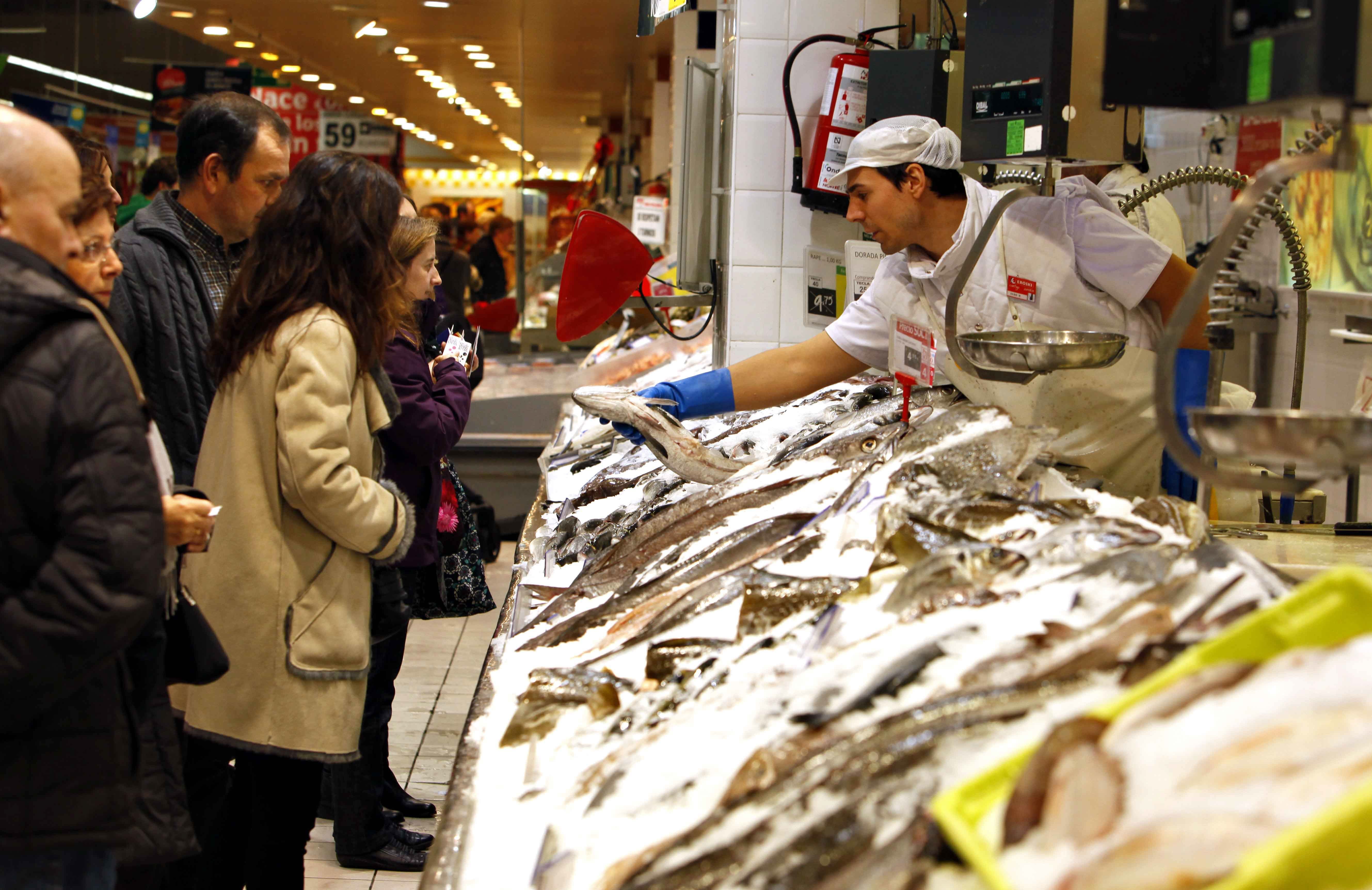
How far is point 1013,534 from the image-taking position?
1759 millimetres

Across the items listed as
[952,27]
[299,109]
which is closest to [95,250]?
[952,27]

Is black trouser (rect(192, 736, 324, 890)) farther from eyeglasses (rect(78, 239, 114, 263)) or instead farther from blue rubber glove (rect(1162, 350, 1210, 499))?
blue rubber glove (rect(1162, 350, 1210, 499))

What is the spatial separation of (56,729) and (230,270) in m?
1.63

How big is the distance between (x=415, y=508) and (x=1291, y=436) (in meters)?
2.18

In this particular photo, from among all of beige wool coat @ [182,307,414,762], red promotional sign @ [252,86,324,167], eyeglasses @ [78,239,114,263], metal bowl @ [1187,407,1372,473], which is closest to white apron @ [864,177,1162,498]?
metal bowl @ [1187,407,1372,473]

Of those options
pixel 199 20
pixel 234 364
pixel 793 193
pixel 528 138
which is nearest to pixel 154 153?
pixel 199 20

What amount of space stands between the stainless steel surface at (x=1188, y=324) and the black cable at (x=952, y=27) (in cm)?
284

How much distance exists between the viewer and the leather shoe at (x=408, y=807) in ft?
12.1

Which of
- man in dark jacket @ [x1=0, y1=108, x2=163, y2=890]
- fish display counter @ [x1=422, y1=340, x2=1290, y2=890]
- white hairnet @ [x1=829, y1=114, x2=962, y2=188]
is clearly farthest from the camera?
white hairnet @ [x1=829, y1=114, x2=962, y2=188]

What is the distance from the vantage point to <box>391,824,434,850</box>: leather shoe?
3434 mm

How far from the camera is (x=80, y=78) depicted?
10273 mm

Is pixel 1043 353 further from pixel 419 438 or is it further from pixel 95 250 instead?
pixel 95 250

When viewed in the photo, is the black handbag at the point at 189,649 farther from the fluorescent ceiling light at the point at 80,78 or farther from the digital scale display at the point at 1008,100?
the fluorescent ceiling light at the point at 80,78

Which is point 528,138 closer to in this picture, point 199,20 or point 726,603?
point 199,20
